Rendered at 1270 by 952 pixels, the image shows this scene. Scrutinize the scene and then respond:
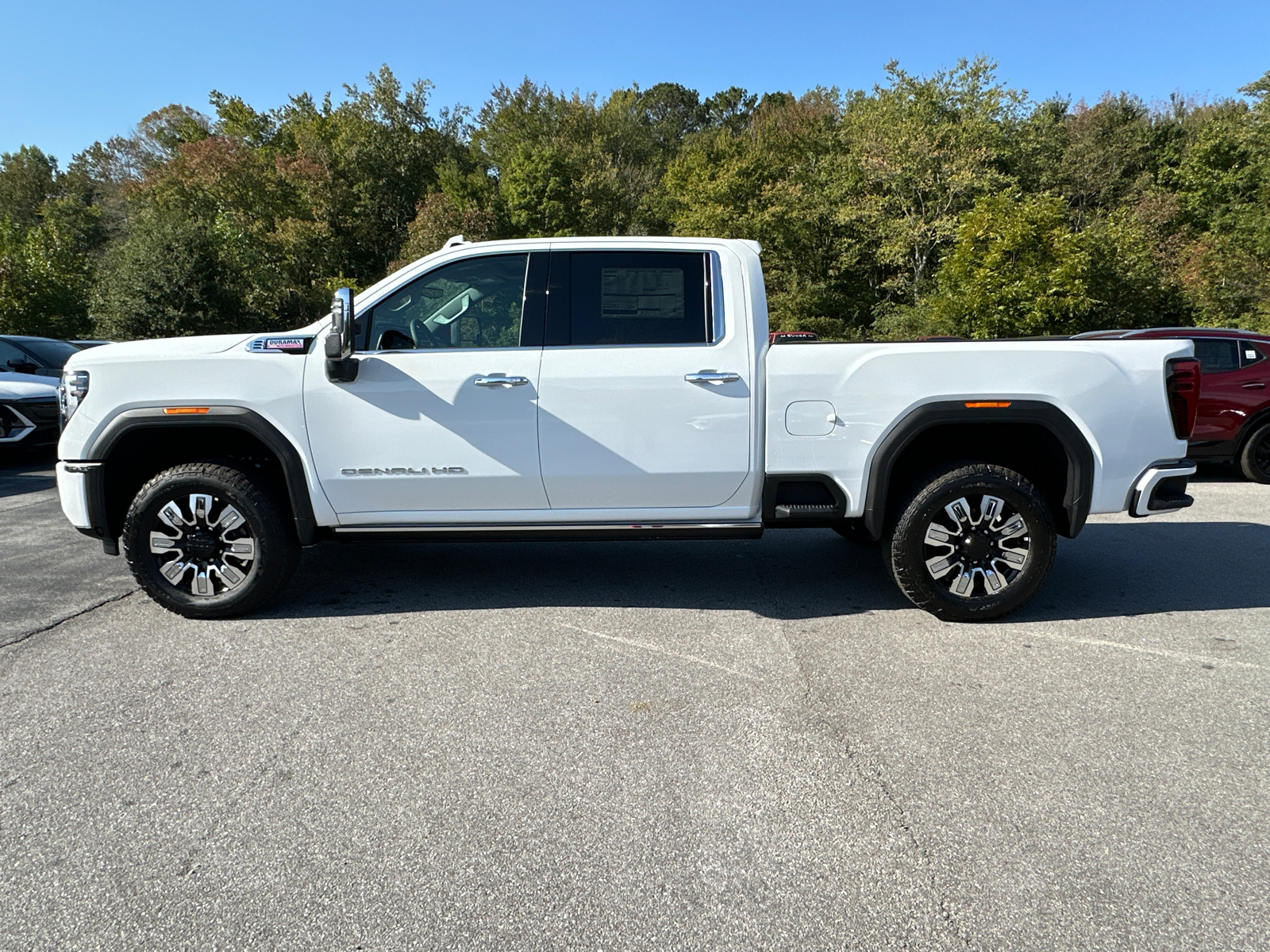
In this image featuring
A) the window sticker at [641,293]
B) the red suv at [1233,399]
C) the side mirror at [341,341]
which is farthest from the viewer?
the red suv at [1233,399]

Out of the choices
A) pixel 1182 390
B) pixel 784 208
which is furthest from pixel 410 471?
pixel 784 208

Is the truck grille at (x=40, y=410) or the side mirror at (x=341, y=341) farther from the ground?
the side mirror at (x=341, y=341)

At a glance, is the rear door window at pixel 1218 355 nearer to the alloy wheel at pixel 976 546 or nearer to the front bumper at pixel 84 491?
the alloy wheel at pixel 976 546

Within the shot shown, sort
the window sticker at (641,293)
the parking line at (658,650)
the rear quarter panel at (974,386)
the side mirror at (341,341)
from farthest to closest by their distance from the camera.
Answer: the window sticker at (641,293), the rear quarter panel at (974,386), the side mirror at (341,341), the parking line at (658,650)

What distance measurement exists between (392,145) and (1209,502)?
166 ft

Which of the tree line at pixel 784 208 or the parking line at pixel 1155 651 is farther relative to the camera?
the tree line at pixel 784 208

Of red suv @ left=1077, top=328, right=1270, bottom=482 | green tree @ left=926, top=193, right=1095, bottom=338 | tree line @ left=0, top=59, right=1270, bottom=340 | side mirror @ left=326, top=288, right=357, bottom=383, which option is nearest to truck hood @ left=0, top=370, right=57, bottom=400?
side mirror @ left=326, top=288, right=357, bottom=383

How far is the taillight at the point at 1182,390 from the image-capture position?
4.54m

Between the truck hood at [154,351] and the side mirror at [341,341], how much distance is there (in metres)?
0.65

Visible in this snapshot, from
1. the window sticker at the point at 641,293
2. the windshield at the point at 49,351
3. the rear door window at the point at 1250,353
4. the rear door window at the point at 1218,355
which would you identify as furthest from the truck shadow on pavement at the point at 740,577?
the windshield at the point at 49,351

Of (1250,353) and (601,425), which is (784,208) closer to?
(1250,353)

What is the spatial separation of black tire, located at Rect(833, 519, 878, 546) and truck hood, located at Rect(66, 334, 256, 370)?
11.6 ft

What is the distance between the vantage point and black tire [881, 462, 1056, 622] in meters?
4.60

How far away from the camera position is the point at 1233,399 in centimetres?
Answer: 917
